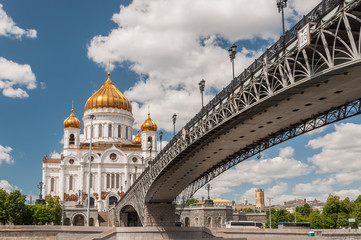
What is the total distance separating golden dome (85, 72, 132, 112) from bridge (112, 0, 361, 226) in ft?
144

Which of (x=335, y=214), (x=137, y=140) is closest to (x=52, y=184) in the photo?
(x=137, y=140)

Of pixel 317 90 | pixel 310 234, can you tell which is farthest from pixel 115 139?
pixel 317 90

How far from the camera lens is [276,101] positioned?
2431 cm

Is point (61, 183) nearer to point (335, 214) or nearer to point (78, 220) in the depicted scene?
point (78, 220)

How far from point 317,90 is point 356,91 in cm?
212

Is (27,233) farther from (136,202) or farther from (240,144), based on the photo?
(240,144)

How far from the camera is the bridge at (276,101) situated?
1784 centimetres

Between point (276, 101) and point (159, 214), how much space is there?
33.6m

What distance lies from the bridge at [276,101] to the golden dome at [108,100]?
43.9m

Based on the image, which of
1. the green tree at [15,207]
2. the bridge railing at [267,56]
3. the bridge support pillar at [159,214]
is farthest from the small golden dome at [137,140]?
the bridge railing at [267,56]

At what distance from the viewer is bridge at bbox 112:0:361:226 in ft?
58.5

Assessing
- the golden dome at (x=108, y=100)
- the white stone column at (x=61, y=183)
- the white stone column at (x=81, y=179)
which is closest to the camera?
the white stone column at (x=61, y=183)

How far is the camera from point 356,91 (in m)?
22.5

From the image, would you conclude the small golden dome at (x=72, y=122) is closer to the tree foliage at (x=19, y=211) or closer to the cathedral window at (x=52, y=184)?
the cathedral window at (x=52, y=184)
